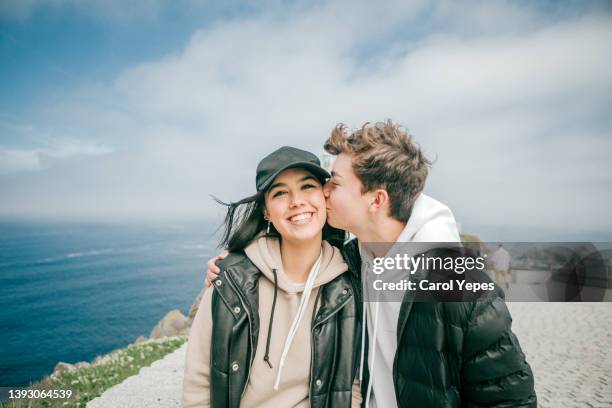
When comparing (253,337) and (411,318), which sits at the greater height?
(411,318)

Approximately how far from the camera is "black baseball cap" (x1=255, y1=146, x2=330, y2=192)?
8.93ft

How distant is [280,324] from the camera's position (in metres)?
2.93

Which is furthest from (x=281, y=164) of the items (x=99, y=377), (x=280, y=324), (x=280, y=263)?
(x=99, y=377)

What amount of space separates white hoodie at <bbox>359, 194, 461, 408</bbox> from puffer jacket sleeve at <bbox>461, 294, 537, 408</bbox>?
675mm

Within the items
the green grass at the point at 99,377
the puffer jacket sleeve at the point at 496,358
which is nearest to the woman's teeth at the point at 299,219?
the puffer jacket sleeve at the point at 496,358

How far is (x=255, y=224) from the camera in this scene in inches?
128

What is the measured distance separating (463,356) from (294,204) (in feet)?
5.48

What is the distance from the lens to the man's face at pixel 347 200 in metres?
3.41

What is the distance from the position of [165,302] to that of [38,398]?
96.5 m

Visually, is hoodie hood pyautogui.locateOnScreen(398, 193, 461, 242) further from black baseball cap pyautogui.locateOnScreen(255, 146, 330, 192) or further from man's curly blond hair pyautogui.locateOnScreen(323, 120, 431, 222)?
black baseball cap pyautogui.locateOnScreen(255, 146, 330, 192)

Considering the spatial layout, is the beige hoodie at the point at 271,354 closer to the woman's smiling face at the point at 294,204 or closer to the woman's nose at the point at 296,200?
the woman's smiling face at the point at 294,204

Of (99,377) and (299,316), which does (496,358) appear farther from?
(99,377)

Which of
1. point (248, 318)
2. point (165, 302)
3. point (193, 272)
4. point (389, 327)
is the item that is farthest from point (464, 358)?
point (193, 272)

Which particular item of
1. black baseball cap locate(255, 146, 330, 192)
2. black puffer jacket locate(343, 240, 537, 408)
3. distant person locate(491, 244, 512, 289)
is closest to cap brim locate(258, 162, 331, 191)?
black baseball cap locate(255, 146, 330, 192)
